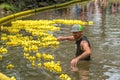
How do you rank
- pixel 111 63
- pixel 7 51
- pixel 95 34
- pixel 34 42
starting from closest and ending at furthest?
pixel 111 63 → pixel 7 51 → pixel 34 42 → pixel 95 34

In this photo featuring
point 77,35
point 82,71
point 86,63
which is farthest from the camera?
point 86,63

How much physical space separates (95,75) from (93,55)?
9.61ft

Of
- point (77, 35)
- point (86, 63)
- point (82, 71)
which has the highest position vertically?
point (77, 35)

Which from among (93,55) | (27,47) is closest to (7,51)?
(27,47)

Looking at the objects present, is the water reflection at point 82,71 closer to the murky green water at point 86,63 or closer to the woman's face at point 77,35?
the murky green water at point 86,63

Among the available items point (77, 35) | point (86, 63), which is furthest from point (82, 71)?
point (77, 35)

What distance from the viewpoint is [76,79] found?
10.5 meters

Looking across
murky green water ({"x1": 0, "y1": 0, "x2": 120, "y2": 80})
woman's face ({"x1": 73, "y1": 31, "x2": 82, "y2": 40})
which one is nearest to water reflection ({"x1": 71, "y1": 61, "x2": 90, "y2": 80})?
murky green water ({"x1": 0, "y1": 0, "x2": 120, "y2": 80})

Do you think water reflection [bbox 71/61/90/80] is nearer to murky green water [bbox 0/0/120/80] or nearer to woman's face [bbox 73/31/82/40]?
murky green water [bbox 0/0/120/80]

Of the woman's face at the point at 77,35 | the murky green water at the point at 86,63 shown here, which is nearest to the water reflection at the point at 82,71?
the murky green water at the point at 86,63

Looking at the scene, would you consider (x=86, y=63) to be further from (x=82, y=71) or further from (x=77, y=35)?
(x=77, y=35)

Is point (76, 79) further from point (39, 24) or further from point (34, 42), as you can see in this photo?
point (39, 24)

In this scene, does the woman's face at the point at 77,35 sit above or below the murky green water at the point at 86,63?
above

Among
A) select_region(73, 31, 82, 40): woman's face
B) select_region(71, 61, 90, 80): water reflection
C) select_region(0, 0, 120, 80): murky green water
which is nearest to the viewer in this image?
select_region(71, 61, 90, 80): water reflection
